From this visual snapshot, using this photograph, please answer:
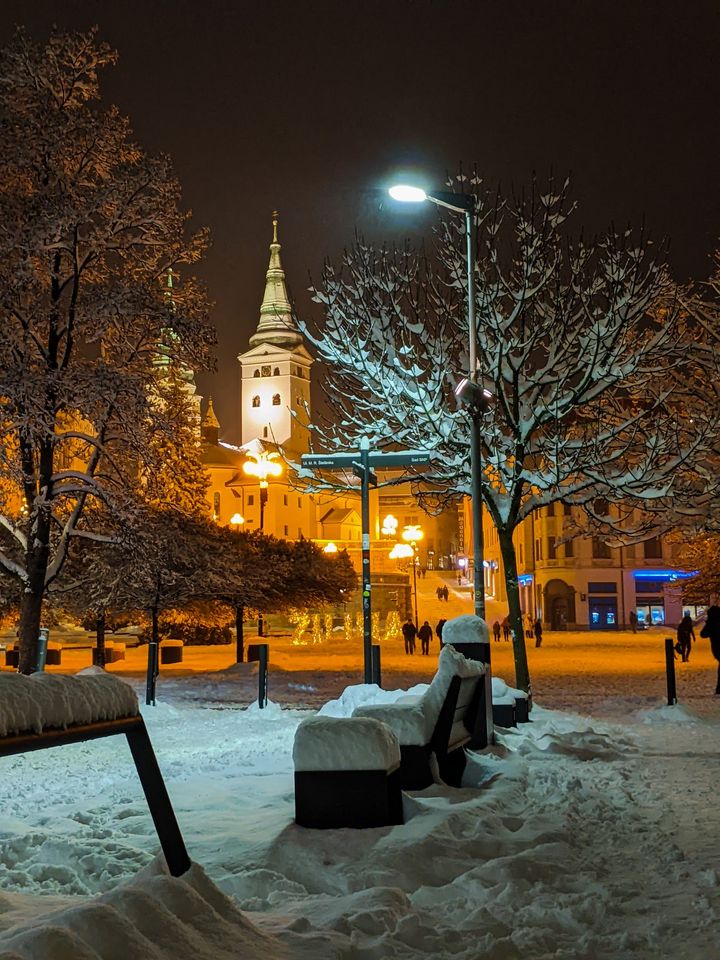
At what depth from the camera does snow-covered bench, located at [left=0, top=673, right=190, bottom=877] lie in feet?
11.7

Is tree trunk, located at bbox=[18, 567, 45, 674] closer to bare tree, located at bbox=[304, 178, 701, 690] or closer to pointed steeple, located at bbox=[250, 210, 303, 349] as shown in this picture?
bare tree, located at bbox=[304, 178, 701, 690]

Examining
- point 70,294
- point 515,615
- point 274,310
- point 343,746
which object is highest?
point 274,310

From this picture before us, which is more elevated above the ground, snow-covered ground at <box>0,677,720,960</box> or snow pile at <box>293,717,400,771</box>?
snow pile at <box>293,717,400,771</box>

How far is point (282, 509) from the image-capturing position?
421ft

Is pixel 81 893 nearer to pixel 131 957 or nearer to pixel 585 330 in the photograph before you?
pixel 131 957

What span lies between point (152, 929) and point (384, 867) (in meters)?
2.62

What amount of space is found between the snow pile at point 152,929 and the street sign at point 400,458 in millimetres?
13388

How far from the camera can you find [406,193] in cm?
1625

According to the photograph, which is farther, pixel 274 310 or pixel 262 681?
pixel 274 310

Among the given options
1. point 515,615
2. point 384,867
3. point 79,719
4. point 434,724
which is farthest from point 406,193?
point 79,719

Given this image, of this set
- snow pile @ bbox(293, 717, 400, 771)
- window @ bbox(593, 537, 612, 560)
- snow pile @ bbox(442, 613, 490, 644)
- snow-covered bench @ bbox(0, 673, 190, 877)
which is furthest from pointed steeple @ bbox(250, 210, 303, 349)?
snow-covered bench @ bbox(0, 673, 190, 877)

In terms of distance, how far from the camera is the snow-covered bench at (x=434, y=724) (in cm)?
877

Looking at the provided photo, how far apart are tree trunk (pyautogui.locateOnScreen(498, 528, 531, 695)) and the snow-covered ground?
5.99 metres

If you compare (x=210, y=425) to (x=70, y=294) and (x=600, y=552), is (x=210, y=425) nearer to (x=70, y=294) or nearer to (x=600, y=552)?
(x=600, y=552)
